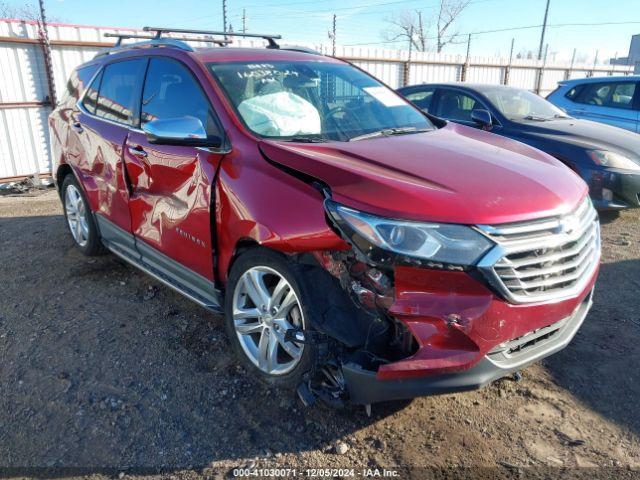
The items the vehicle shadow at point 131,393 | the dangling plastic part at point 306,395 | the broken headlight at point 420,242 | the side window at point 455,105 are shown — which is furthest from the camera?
the side window at point 455,105

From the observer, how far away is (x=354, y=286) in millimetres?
2264

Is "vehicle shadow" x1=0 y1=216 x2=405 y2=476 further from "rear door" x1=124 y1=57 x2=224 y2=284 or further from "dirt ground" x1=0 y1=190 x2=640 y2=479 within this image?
"rear door" x1=124 y1=57 x2=224 y2=284

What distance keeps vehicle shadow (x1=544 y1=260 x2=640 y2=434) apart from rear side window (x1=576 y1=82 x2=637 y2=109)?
538cm

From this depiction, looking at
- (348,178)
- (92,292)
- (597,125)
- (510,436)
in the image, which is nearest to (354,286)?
(348,178)

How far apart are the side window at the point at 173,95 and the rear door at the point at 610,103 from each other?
745 cm

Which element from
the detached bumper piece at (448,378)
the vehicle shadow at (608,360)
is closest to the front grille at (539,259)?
the detached bumper piece at (448,378)

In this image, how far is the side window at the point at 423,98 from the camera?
24.2ft

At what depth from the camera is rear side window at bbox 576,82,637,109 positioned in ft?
26.7

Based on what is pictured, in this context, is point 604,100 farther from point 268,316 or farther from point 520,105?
point 268,316

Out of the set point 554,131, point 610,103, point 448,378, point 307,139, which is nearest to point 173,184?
point 307,139

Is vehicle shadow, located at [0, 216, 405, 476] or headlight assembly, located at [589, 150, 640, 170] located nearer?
vehicle shadow, located at [0, 216, 405, 476]

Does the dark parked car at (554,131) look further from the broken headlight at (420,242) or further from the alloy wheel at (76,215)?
the alloy wheel at (76,215)

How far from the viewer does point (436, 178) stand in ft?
7.82

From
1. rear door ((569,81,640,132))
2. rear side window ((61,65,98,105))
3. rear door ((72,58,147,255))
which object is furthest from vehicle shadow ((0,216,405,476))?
rear door ((569,81,640,132))
